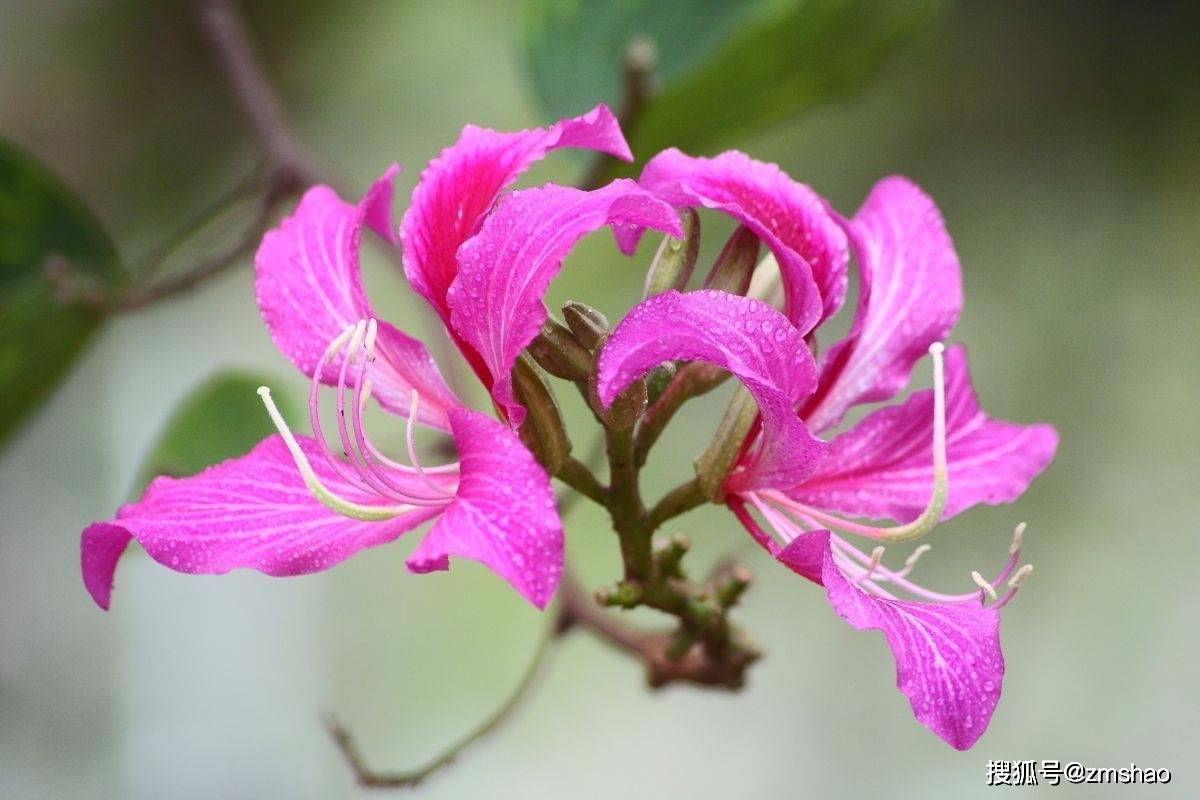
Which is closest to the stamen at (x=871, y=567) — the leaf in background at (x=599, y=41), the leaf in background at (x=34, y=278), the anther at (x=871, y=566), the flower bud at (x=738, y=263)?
the anther at (x=871, y=566)

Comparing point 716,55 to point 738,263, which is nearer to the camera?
point 738,263

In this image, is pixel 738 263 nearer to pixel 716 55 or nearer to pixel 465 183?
pixel 465 183

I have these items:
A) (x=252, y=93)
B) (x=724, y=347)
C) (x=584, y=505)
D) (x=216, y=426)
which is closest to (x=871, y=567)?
(x=724, y=347)

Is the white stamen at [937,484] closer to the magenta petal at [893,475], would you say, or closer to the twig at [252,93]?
the magenta petal at [893,475]

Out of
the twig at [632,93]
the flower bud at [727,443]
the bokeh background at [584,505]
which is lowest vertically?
the bokeh background at [584,505]

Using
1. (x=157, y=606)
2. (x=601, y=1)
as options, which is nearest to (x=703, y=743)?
(x=157, y=606)

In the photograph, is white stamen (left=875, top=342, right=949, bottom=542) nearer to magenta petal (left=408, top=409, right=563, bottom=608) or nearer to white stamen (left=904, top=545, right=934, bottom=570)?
white stamen (left=904, top=545, right=934, bottom=570)

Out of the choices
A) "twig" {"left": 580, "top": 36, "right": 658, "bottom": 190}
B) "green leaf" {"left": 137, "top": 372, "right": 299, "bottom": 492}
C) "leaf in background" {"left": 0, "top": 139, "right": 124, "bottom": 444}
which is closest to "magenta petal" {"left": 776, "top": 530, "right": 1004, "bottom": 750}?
"twig" {"left": 580, "top": 36, "right": 658, "bottom": 190}
